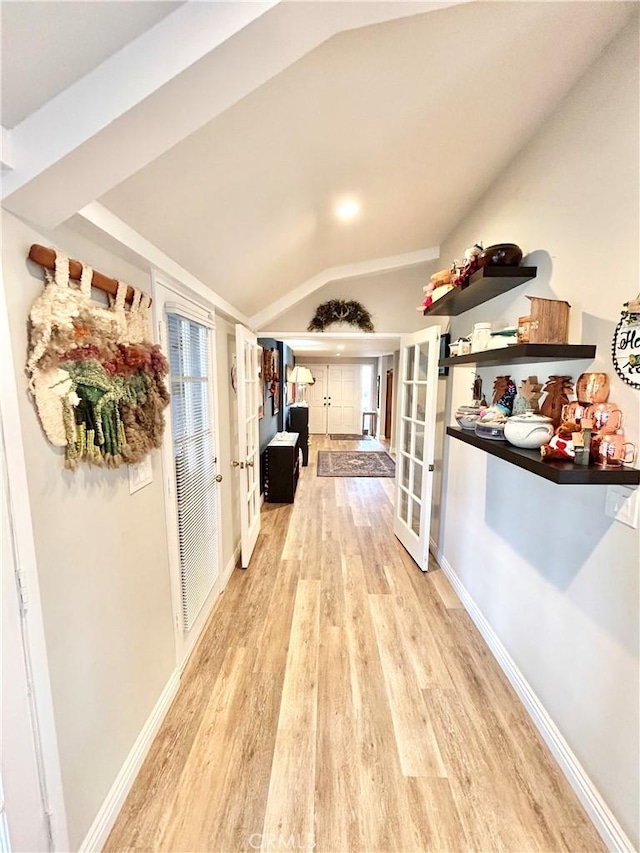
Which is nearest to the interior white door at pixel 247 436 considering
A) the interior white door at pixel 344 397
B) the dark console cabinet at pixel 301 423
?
the dark console cabinet at pixel 301 423

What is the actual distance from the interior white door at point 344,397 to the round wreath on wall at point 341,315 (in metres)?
5.86

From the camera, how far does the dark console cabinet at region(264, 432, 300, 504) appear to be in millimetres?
4242

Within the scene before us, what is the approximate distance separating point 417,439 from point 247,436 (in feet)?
4.82

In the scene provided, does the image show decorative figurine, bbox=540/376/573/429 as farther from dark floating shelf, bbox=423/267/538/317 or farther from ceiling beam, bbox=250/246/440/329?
ceiling beam, bbox=250/246/440/329

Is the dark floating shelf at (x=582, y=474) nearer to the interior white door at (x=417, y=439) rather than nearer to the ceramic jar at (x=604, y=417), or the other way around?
the ceramic jar at (x=604, y=417)

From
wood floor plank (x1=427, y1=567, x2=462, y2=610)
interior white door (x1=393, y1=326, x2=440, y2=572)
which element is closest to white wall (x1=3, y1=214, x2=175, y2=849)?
wood floor plank (x1=427, y1=567, x2=462, y2=610)

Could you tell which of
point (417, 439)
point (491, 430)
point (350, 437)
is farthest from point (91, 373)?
point (350, 437)

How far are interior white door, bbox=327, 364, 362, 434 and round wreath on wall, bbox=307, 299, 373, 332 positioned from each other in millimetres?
5864

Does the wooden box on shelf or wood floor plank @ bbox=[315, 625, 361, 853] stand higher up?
the wooden box on shelf

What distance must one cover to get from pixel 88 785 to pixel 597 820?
174 cm

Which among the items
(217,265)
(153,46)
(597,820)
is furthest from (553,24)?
(597,820)

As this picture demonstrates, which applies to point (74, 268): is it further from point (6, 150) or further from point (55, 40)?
point (55, 40)

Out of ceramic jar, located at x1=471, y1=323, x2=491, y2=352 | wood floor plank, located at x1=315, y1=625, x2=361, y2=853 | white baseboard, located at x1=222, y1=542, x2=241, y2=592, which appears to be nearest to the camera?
wood floor plank, located at x1=315, y1=625, x2=361, y2=853

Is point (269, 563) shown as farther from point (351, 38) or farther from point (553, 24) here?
point (553, 24)
